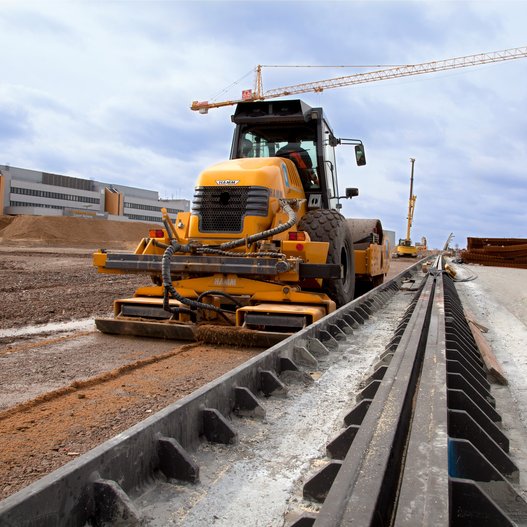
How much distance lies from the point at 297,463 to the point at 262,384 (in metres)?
0.92

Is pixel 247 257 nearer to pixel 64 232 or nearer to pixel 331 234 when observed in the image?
pixel 331 234

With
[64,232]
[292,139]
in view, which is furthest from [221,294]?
[64,232]

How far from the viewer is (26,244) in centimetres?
3762

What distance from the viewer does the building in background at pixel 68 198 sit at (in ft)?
211

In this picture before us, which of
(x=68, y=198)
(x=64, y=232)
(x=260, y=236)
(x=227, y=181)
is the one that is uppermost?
(x=68, y=198)

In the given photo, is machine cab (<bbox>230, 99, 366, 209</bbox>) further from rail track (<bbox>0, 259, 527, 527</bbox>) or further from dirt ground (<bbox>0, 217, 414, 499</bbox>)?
rail track (<bbox>0, 259, 527, 527</bbox>)

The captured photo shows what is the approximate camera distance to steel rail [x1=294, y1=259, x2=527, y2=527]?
1.58 meters

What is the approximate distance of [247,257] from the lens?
5.82 m

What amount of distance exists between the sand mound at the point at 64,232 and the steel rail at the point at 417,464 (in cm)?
3908

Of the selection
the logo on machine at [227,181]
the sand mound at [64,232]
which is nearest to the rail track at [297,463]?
the logo on machine at [227,181]

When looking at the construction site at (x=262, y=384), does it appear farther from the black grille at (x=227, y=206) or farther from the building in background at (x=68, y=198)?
the building in background at (x=68, y=198)

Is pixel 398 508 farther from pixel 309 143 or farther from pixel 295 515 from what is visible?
pixel 309 143

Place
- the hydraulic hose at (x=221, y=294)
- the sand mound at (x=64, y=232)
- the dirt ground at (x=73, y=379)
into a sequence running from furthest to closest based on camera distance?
1. the sand mound at (x=64, y=232)
2. the hydraulic hose at (x=221, y=294)
3. the dirt ground at (x=73, y=379)

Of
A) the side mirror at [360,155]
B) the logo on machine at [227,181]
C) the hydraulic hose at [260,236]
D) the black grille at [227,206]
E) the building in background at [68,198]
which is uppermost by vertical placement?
the building in background at [68,198]
